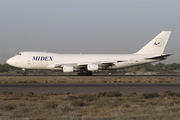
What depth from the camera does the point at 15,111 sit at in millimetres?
10438

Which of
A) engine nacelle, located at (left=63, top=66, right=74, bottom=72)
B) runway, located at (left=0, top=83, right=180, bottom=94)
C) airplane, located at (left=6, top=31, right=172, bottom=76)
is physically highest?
airplane, located at (left=6, top=31, right=172, bottom=76)

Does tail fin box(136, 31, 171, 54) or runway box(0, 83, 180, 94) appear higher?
tail fin box(136, 31, 171, 54)

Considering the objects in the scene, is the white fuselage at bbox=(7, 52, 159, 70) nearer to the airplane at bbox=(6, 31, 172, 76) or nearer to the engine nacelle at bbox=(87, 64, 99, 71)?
the airplane at bbox=(6, 31, 172, 76)

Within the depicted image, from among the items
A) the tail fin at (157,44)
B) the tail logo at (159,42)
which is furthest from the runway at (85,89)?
the tail logo at (159,42)

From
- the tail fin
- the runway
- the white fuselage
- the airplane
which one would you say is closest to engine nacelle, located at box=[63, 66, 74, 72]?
the airplane

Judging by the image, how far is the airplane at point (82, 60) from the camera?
3897cm

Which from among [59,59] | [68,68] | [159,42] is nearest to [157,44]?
[159,42]

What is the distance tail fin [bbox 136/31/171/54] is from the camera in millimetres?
41750

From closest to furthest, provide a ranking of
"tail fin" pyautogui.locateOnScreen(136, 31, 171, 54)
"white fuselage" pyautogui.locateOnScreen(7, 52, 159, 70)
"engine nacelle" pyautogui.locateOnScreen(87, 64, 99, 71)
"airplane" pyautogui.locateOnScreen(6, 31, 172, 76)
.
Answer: "engine nacelle" pyautogui.locateOnScreen(87, 64, 99, 71) < "airplane" pyautogui.locateOnScreen(6, 31, 172, 76) < "white fuselage" pyautogui.locateOnScreen(7, 52, 159, 70) < "tail fin" pyautogui.locateOnScreen(136, 31, 171, 54)

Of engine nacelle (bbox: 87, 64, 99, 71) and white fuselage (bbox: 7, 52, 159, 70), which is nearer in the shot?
engine nacelle (bbox: 87, 64, 99, 71)

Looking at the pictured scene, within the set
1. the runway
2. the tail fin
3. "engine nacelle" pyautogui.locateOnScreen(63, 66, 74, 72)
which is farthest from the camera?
the tail fin

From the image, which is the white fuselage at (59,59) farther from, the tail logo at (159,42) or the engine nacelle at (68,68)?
the tail logo at (159,42)

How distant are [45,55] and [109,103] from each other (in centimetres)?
2814

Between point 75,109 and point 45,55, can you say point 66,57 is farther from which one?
point 75,109
